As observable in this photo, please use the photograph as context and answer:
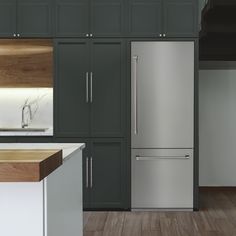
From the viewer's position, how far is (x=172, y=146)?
5.23 meters

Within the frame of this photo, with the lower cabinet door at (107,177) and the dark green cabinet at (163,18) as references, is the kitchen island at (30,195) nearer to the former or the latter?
the lower cabinet door at (107,177)

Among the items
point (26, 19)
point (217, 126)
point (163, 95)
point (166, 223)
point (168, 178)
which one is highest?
point (26, 19)

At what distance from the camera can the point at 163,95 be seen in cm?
523

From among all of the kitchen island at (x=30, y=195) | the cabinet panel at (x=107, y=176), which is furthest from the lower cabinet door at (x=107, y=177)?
the kitchen island at (x=30, y=195)

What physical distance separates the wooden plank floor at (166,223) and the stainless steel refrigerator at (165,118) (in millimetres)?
256

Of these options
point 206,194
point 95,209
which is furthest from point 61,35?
point 206,194

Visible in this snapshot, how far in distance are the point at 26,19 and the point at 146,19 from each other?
4.48 feet

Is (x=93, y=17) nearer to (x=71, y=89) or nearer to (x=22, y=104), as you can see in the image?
(x=71, y=89)

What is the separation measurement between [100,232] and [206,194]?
7.81 feet

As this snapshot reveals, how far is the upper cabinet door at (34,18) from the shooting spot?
17.2ft

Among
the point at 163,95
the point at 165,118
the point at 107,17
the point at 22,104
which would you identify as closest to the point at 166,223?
the point at 165,118

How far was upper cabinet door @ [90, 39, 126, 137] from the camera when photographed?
5.23 metres

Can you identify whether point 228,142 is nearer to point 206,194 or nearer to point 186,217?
point 206,194

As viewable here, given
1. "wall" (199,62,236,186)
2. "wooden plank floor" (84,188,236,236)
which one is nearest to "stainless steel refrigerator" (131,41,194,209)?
"wooden plank floor" (84,188,236,236)
